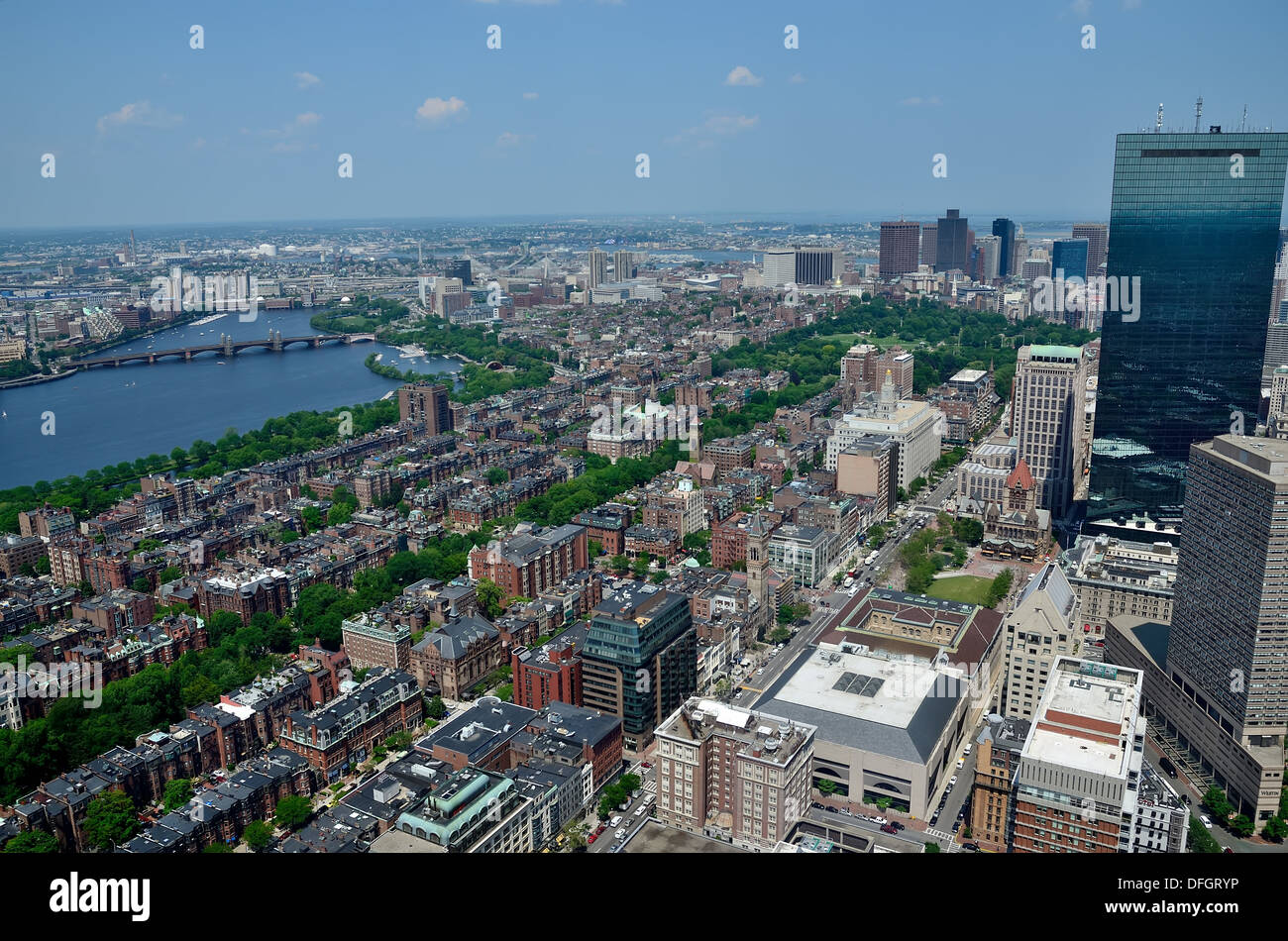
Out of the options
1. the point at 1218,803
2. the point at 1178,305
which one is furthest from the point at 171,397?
the point at 1218,803

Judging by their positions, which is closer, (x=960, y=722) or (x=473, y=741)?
(x=473, y=741)

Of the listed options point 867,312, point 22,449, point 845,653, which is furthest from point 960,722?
point 867,312

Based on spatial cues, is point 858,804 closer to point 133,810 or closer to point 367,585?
point 133,810

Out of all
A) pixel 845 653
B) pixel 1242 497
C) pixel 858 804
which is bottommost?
pixel 858 804

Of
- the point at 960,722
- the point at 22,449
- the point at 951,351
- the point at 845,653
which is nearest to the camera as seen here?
the point at 960,722

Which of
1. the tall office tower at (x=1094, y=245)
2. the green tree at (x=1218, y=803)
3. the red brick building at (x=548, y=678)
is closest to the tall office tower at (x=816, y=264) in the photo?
the tall office tower at (x=1094, y=245)

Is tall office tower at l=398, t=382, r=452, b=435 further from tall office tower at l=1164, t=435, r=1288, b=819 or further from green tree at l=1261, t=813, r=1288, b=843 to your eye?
green tree at l=1261, t=813, r=1288, b=843
